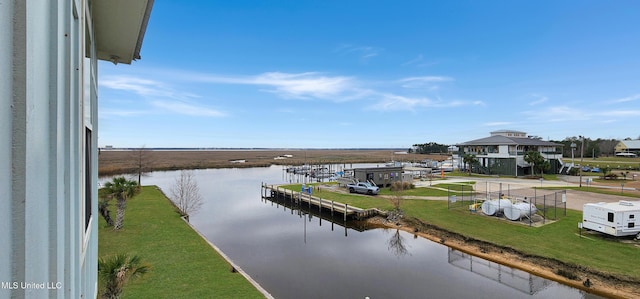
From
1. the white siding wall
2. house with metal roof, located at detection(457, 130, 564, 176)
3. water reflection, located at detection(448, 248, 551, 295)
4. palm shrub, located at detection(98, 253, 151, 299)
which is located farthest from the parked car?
the white siding wall

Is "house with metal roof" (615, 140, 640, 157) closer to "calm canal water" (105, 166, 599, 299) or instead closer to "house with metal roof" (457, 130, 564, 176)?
"house with metal roof" (457, 130, 564, 176)

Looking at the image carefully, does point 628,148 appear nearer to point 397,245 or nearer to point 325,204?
point 325,204

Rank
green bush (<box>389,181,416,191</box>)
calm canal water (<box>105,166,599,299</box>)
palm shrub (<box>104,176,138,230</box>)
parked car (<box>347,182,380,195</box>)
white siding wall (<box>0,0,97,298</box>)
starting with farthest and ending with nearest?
1. green bush (<box>389,181,416,191</box>)
2. parked car (<box>347,182,380,195</box>)
3. palm shrub (<box>104,176,138,230</box>)
4. calm canal water (<box>105,166,599,299</box>)
5. white siding wall (<box>0,0,97,298</box>)

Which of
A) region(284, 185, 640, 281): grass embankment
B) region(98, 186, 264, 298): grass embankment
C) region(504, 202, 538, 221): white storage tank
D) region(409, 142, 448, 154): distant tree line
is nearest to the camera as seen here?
region(98, 186, 264, 298): grass embankment

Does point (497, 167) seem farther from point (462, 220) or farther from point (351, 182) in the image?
point (462, 220)
